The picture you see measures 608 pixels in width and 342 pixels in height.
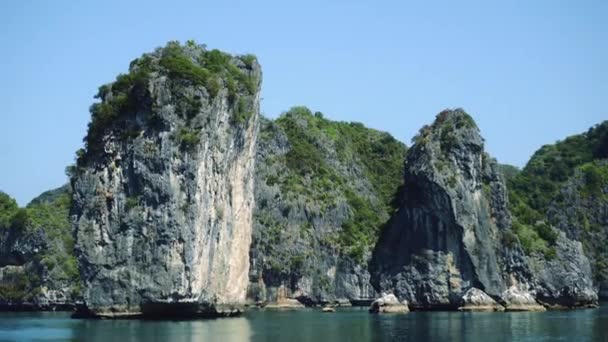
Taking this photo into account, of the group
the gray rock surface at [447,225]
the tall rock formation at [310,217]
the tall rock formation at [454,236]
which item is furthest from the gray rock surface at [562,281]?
the tall rock formation at [310,217]

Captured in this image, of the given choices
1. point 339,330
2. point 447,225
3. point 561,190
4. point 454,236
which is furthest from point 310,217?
point 339,330

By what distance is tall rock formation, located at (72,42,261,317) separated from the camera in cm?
7000

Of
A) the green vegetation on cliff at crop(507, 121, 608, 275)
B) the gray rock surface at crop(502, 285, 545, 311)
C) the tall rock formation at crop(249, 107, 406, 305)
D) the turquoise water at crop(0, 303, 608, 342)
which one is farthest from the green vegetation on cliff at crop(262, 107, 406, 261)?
the turquoise water at crop(0, 303, 608, 342)

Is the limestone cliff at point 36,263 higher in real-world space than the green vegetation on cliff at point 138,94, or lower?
lower

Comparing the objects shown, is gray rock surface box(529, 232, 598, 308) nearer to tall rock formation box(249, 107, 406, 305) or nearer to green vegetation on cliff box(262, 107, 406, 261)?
tall rock formation box(249, 107, 406, 305)

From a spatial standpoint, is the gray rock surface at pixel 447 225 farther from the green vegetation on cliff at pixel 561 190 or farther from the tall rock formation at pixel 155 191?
the tall rock formation at pixel 155 191

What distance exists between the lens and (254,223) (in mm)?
130000

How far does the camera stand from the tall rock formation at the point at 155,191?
7000cm

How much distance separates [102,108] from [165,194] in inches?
A: 329

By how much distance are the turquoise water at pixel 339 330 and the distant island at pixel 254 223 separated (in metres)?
5.62

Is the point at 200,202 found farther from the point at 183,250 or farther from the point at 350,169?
the point at 350,169

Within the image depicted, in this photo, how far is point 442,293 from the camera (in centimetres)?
8931

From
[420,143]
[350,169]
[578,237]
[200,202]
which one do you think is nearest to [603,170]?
[578,237]

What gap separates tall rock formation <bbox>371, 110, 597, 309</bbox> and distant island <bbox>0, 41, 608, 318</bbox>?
14 centimetres
